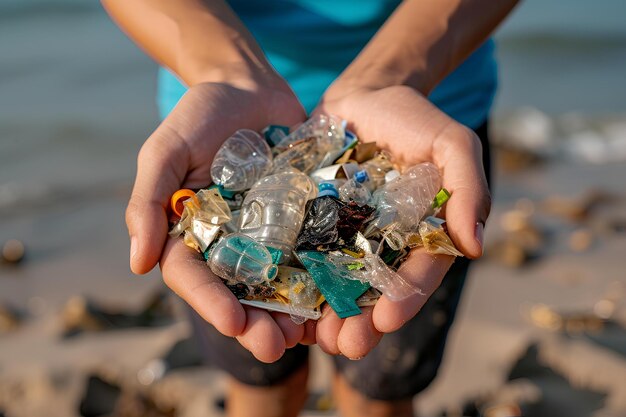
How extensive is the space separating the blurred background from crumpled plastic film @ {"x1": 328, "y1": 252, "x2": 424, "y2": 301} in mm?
1635

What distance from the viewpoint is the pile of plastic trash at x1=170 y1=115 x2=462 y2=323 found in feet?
6.10

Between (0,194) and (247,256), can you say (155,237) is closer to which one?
(247,256)

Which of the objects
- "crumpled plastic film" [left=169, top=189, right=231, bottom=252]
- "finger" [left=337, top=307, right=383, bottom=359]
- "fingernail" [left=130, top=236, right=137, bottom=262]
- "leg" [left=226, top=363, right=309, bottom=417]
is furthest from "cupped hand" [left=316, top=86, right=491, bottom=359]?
"leg" [left=226, top=363, right=309, bottom=417]

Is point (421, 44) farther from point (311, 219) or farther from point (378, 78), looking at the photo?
point (311, 219)

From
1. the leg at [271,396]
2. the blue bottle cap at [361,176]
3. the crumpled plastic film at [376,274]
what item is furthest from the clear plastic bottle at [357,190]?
the leg at [271,396]

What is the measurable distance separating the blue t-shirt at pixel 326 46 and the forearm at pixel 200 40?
0.12 meters

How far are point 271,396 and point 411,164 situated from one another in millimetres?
1078

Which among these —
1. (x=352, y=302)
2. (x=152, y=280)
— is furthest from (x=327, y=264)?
(x=152, y=280)

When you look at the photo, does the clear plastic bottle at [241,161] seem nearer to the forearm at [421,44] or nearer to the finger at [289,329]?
the forearm at [421,44]

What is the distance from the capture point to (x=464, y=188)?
6.25ft

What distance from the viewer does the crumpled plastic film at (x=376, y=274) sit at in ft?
5.74

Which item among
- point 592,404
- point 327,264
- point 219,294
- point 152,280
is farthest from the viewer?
point 152,280

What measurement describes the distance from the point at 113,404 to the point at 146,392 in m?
0.16

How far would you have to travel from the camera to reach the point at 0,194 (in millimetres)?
5590
